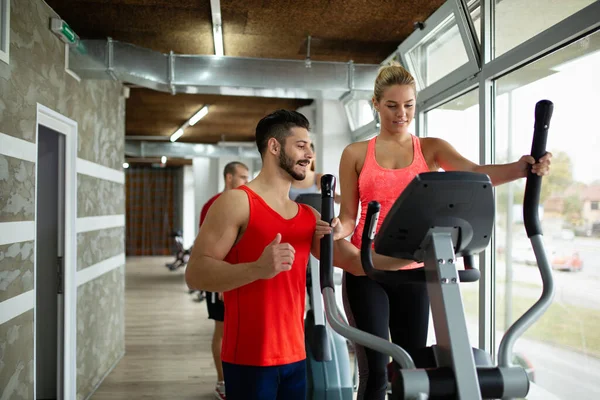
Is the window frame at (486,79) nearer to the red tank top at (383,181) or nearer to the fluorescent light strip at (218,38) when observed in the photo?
the red tank top at (383,181)

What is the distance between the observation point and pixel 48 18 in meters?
2.96

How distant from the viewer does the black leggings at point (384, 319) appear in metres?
1.79

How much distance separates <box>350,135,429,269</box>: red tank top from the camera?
1.82m

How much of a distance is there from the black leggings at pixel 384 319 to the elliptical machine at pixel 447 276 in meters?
0.48

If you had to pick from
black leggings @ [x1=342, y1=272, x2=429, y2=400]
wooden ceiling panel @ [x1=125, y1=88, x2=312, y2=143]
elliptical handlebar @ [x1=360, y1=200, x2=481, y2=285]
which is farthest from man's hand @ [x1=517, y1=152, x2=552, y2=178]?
wooden ceiling panel @ [x1=125, y1=88, x2=312, y2=143]

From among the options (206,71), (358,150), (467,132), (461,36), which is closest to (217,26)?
(206,71)

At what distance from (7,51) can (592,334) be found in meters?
2.85

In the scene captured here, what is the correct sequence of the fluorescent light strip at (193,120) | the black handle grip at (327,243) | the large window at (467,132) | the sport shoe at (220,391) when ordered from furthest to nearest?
the fluorescent light strip at (193,120), the sport shoe at (220,391), the large window at (467,132), the black handle grip at (327,243)

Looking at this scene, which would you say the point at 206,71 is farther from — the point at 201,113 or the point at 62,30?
the point at 201,113

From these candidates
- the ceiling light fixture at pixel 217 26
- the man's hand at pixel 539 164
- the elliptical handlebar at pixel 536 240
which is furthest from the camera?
the ceiling light fixture at pixel 217 26

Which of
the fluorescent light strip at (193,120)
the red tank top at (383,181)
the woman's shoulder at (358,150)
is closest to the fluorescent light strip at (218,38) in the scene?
the woman's shoulder at (358,150)

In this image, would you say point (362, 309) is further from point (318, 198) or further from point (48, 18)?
point (48, 18)

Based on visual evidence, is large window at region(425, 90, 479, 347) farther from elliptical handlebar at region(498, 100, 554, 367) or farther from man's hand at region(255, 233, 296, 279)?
man's hand at region(255, 233, 296, 279)

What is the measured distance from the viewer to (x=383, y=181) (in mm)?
1832
